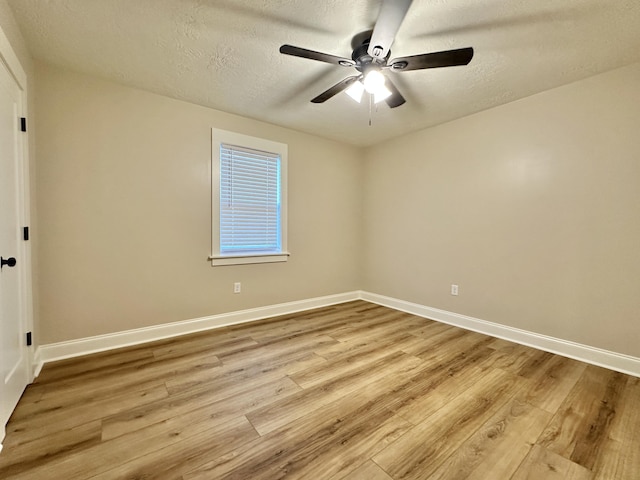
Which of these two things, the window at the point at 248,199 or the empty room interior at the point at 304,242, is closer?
the empty room interior at the point at 304,242

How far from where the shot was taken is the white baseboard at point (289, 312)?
2.28 metres

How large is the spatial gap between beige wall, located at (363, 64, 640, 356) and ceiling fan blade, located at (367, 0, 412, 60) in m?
1.95

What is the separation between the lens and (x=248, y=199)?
3.37 metres

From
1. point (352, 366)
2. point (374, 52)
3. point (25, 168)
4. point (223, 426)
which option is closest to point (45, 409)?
point (223, 426)

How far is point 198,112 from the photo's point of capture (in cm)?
297

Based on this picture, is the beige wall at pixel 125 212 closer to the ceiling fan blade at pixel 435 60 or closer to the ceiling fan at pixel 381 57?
the ceiling fan at pixel 381 57

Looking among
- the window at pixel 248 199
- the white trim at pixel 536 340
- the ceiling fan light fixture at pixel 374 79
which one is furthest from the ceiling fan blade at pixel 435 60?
the white trim at pixel 536 340

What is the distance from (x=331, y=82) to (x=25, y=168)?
2457 mm

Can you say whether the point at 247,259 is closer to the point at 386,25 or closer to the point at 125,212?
the point at 125,212

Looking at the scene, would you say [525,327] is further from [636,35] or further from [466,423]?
[636,35]

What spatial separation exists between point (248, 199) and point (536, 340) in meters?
3.45

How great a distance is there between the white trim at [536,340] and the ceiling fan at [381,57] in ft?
8.53

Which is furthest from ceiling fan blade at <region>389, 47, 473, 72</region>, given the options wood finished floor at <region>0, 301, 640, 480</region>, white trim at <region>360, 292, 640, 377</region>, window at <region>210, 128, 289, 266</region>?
white trim at <region>360, 292, 640, 377</region>

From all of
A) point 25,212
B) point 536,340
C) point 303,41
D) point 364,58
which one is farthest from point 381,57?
point 536,340
